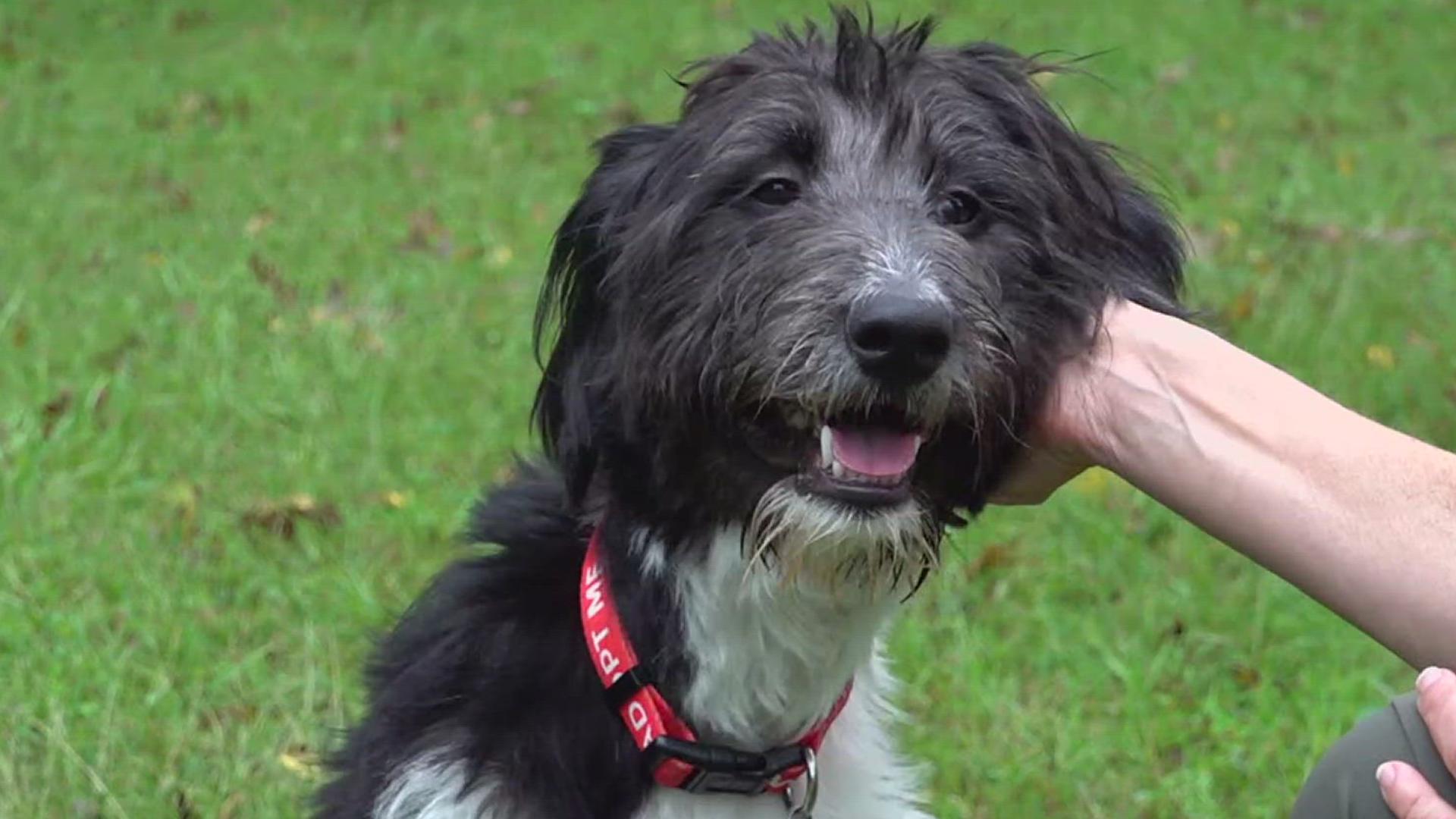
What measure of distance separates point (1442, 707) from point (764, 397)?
94 centimetres

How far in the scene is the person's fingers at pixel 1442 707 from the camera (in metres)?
2.30

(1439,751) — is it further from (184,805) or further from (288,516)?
(288,516)

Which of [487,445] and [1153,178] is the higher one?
[1153,178]

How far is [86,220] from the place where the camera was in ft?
27.2

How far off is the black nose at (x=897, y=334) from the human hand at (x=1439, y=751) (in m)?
0.75

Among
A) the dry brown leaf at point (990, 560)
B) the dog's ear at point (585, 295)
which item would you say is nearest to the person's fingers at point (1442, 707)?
the dog's ear at point (585, 295)

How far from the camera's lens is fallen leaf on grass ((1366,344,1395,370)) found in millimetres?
6379

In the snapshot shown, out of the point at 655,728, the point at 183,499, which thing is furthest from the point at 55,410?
the point at 655,728

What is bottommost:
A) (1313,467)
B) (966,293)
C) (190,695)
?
(190,695)

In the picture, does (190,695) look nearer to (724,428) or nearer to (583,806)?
(583,806)

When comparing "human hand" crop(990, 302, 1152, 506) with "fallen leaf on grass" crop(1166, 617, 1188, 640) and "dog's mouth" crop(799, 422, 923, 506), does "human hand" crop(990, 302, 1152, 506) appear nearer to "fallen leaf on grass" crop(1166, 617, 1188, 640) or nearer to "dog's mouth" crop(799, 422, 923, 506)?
"dog's mouth" crop(799, 422, 923, 506)

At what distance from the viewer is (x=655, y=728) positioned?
2684mm

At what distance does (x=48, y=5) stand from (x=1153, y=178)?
12081mm

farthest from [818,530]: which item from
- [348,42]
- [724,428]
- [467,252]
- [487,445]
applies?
[348,42]
